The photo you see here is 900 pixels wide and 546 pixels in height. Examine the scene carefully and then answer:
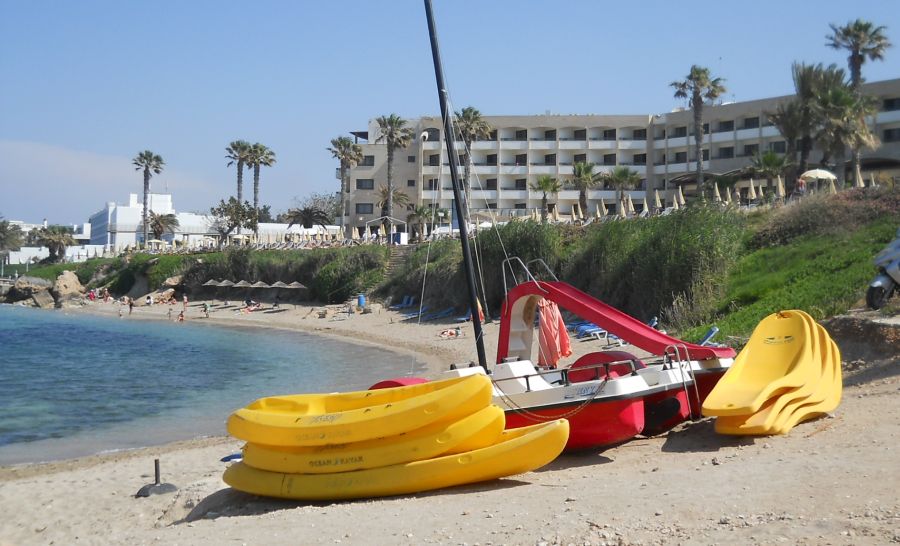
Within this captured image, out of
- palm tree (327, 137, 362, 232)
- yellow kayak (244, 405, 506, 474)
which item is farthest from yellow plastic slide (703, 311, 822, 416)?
palm tree (327, 137, 362, 232)

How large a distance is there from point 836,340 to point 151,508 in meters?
12.2

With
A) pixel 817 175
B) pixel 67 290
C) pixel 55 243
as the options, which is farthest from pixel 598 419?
pixel 55 243

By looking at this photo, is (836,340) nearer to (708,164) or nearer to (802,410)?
(802,410)

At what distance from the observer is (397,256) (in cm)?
5644

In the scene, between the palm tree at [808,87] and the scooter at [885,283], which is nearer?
the scooter at [885,283]

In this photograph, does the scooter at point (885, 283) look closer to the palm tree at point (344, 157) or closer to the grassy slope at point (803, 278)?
the grassy slope at point (803, 278)

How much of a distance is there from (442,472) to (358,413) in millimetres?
1283

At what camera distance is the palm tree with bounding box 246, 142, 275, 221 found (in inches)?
3531

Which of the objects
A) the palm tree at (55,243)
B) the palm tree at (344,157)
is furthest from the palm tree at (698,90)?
the palm tree at (55,243)

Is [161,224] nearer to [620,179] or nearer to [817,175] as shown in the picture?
[620,179]

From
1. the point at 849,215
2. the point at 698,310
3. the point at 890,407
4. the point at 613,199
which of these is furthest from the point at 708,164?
the point at 890,407

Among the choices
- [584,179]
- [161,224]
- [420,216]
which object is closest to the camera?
[584,179]

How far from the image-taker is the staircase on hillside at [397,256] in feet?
177

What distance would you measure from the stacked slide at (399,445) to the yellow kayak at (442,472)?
0.04 ft
